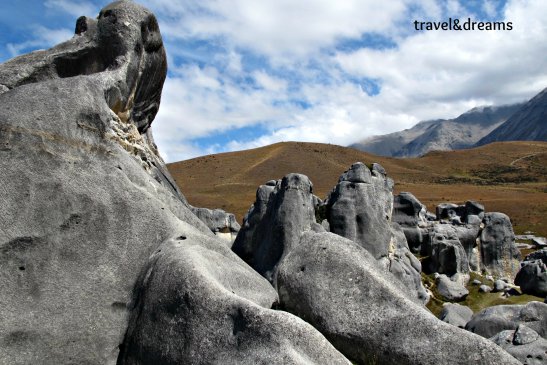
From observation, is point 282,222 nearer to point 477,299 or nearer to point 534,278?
point 477,299

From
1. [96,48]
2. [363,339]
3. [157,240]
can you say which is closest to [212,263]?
[157,240]

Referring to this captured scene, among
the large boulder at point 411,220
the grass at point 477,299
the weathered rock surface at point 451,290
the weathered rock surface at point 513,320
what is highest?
the large boulder at point 411,220

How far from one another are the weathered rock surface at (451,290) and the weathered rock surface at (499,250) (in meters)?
9.24

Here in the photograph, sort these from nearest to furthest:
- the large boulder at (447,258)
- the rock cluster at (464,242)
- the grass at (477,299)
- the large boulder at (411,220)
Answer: the grass at (477,299), the large boulder at (447,258), the rock cluster at (464,242), the large boulder at (411,220)

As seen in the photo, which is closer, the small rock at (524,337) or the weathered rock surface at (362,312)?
the weathered rock surface at (362,312)

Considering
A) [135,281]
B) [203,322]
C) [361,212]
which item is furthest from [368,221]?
[203,322]

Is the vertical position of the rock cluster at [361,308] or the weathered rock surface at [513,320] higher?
the rock cluster at [361,308]

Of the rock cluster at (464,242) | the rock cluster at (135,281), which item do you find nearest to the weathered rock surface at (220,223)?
the rock cluster at (464,242)

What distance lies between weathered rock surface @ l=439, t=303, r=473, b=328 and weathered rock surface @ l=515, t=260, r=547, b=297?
33.1 feet

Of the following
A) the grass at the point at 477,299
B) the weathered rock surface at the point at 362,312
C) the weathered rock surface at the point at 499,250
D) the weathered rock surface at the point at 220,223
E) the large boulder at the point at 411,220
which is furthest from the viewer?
→ the weathered rock surface at the point at 220,223

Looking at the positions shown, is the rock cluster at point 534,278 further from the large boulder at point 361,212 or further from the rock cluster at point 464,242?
the large boulder at point 361,212

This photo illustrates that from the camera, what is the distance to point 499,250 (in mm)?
46375

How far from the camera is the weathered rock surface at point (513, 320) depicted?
23922 millimetres

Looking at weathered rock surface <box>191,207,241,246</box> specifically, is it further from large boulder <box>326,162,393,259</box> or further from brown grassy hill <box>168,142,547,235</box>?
brown grassy hill <box>168,142,547,235</box>
